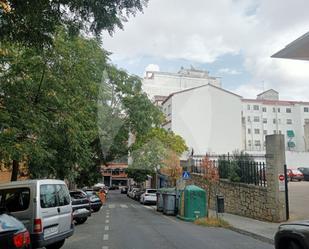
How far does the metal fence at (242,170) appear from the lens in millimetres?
21314

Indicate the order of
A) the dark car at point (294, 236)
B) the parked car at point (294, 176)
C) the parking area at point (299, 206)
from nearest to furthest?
1. the dark car at point (294, 236)
2. the parking area at point (299, 206)
3. the parked car at point (294, 176)

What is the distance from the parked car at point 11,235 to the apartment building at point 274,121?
8580 cm

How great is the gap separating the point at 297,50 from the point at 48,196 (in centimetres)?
1517

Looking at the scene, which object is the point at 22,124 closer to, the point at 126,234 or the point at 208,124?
the point at 126,234

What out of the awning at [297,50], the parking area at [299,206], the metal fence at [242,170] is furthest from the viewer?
the metal fence at [242,170]

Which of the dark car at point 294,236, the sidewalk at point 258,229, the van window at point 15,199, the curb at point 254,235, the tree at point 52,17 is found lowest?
the curb at point 254,235

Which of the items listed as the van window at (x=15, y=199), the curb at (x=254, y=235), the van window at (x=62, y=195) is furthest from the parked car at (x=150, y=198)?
the van window at (x=15, y=199)

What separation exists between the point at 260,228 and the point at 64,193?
27.7ft

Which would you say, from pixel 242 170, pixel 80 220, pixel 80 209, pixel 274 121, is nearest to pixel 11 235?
pixel 80 209

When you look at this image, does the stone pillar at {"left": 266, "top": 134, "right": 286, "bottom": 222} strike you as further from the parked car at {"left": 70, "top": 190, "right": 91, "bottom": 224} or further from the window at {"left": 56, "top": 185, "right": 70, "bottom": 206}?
the window at {"left": 56, "top": 185, "right": 70, "bottom": 206}

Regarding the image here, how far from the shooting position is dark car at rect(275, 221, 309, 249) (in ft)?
22.0

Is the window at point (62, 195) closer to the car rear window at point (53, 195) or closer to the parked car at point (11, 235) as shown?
the car rear window at point (53, 195)

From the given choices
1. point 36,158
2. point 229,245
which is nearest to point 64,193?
A: point 229,245

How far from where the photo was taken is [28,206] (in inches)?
412
